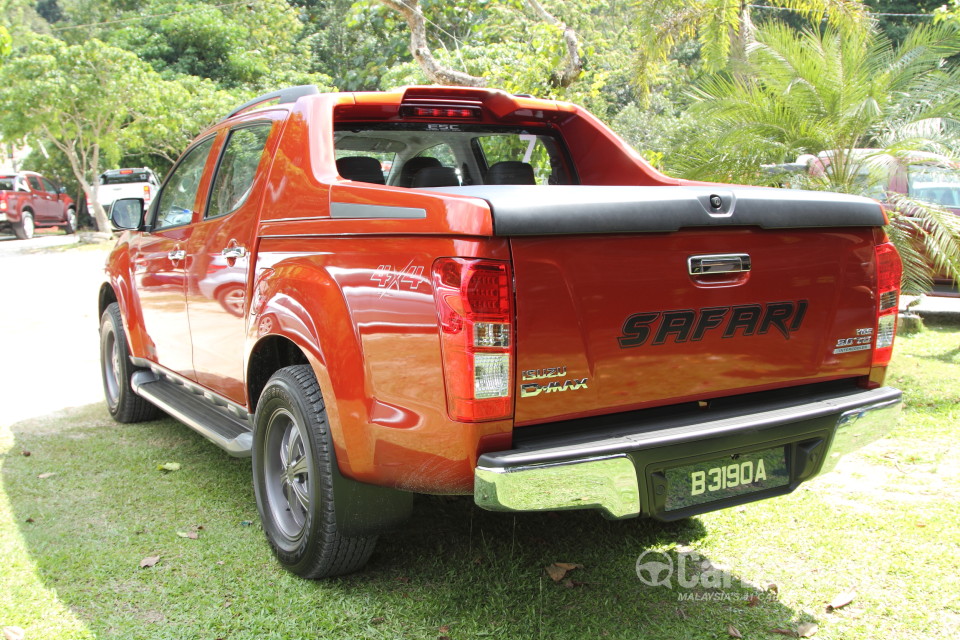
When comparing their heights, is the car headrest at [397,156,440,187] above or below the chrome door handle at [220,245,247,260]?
above

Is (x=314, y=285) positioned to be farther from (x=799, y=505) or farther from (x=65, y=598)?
(x=799, y=505)

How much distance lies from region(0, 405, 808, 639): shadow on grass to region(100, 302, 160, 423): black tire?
1.08 m

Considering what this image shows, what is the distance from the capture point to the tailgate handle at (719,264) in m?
2.69

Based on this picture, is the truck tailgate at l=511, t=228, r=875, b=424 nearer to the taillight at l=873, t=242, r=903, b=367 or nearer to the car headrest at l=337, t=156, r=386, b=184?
the taillight at l=873, t=242, r=903, b=367

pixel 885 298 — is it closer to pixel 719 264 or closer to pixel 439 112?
pixel 719 264

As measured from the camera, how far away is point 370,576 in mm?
3318

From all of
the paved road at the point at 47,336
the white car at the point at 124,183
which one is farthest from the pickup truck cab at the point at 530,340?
the white car at the point at 124,183

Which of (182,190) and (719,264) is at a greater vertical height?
(182,190)

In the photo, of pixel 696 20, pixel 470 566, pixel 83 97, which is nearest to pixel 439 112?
pixel 470 566

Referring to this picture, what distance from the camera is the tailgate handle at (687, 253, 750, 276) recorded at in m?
2.69

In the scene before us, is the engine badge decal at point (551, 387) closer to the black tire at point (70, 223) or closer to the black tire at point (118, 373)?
the black tire at point (118, 373)

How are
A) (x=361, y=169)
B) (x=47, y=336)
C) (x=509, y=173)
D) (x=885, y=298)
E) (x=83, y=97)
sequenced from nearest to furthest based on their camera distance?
(x=885, y=298) < (x=361, y=169) < (x=509, y=173) < (x=47, y=336) < (x=83, y=97)

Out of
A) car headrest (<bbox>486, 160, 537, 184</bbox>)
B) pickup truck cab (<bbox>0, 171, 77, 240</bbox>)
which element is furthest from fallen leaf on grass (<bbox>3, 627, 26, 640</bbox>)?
pickup truck cab (<bbox>0, 171, 77, 240</bbox>)

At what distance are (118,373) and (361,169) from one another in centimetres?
276
